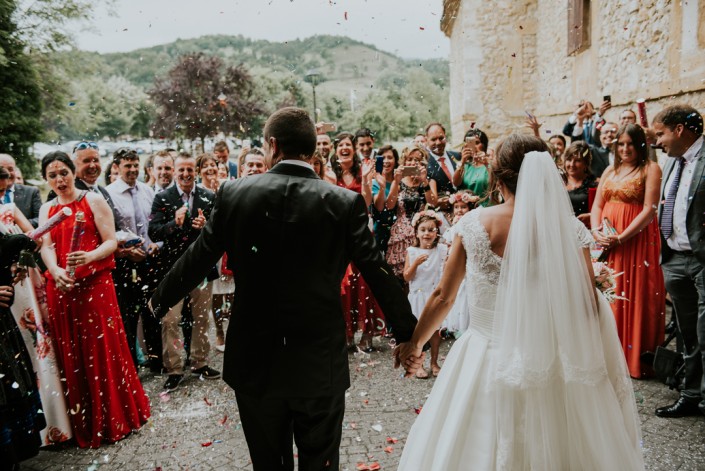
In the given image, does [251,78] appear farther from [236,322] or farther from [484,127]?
[236,322]

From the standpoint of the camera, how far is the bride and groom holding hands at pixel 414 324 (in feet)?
7.25

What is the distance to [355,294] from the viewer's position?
18.8 feet

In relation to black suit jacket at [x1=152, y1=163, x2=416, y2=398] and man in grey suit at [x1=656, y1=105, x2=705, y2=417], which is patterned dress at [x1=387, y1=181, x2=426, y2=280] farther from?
black suit jacket at [x1=152, y1=163, x2=416, y2=398]

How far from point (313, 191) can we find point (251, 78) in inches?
1075

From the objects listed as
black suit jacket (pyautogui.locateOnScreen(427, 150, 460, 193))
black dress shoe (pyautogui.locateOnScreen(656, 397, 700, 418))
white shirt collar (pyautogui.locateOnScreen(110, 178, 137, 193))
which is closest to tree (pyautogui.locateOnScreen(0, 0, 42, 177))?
white shirt collar (pyautogui.locateOnScreen(110, 178, 137, 193))

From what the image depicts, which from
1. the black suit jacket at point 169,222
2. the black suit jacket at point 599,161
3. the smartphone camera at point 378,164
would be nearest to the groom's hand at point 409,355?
the black suit jacket at point 169,222

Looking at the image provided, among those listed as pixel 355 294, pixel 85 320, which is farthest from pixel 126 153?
pixel 355 294

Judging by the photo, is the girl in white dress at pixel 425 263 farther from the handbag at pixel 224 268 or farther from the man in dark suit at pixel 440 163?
the handbag at pixel 224 268

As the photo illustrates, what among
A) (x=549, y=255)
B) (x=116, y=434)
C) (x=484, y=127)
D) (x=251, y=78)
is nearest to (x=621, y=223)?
(x=549, y=255)

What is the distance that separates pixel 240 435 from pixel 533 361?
97.3 inches

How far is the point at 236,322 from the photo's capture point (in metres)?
2.34

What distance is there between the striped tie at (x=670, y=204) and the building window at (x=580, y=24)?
24.7 feet

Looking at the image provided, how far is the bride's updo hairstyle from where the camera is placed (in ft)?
7.86

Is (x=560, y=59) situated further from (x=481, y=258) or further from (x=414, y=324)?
(x=414, y=324)
